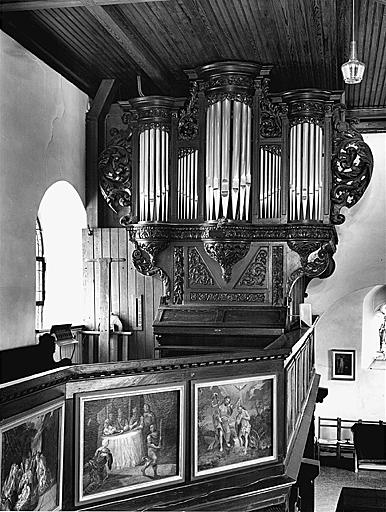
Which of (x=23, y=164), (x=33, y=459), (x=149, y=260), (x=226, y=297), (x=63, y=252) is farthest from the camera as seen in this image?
(x=63, y=252)

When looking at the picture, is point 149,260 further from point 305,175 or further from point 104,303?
point 305,175

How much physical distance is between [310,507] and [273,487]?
493 centimetres

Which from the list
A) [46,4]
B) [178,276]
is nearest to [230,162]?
[178,276]

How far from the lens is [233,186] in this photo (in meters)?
10.4

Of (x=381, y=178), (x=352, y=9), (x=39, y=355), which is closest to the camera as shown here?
(x=352, y=9)

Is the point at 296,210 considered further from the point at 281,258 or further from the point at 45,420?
the point at 45,420

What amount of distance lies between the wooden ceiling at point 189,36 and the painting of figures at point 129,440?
15.0 ft

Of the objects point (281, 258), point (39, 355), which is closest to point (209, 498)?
point (39, 355)

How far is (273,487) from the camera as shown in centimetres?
669

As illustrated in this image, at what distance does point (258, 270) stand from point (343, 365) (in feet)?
26.9

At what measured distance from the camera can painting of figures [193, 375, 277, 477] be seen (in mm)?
6414

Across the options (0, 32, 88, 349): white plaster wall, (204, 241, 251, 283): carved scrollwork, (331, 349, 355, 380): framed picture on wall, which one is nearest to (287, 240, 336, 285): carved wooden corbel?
(204, 241, 251, 283): carved scrollwork

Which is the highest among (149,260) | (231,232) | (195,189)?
(195,189)

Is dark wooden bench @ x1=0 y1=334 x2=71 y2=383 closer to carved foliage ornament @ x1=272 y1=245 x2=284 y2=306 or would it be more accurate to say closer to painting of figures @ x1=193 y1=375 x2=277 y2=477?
painting of figures @ x1=193 y1=375 x2=277 y2=477
